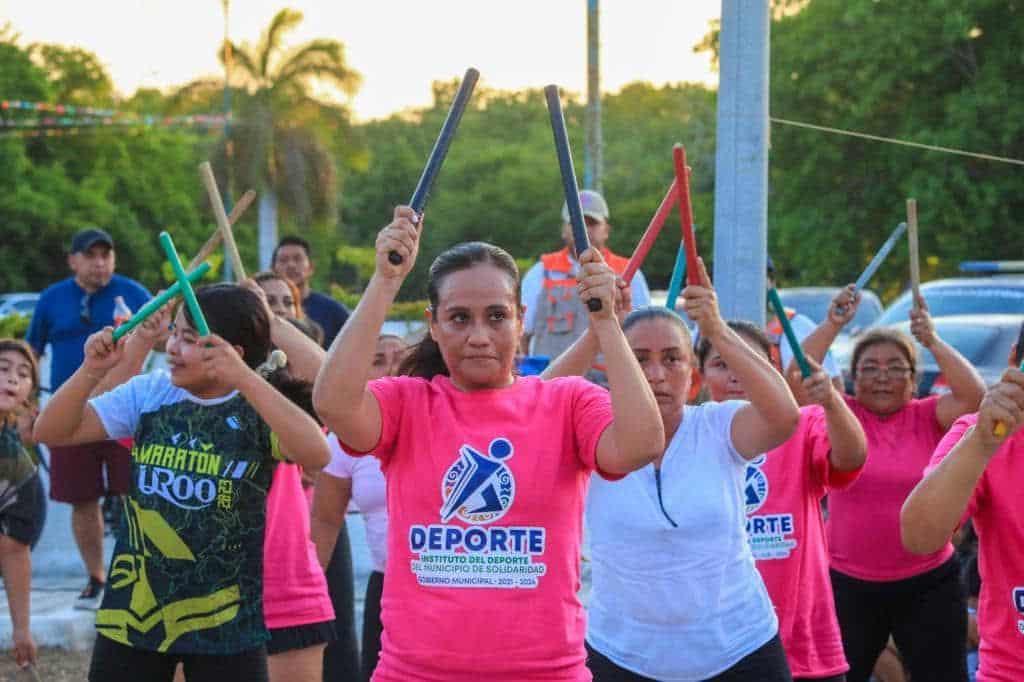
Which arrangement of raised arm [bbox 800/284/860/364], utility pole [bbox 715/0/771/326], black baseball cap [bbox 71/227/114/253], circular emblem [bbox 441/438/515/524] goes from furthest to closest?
black baseball cap [bbox 71/227/114/253]
utility pole [bbox 715/0/771/326]
raised arm [bbox 800/284/860/364]
circular emblem [bbox 441/438/515/524]

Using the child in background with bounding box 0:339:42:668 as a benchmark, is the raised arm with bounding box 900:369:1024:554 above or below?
above

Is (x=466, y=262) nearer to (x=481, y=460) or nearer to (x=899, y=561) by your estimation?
(x=481, y=460)

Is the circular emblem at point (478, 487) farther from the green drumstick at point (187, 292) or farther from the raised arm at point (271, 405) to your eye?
the green drumstick at point (187, 292)

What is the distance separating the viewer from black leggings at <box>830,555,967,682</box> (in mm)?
5871

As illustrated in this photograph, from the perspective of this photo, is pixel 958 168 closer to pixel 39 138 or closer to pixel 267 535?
pixel 267 535

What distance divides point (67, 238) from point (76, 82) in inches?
253

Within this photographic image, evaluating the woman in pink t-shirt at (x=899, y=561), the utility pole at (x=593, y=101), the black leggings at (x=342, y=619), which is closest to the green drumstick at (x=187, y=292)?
the black leggings at (x=342, y=619)

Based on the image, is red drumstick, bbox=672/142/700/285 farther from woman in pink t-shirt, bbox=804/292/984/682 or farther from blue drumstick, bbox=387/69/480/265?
woman in pink t-shirt, bbox=804/292/984/682

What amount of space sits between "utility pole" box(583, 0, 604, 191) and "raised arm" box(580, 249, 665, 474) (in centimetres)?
1552

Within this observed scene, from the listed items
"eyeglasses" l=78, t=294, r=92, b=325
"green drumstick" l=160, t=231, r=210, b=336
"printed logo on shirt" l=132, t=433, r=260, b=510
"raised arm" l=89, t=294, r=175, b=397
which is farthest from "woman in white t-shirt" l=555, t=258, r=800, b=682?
"eyeglasses" l=78, t=294, r=92, b=325

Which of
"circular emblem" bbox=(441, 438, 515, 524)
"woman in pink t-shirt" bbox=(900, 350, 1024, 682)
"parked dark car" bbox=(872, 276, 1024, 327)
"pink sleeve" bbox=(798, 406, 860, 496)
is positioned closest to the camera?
"circular emblem" bbox=(441, 438, 515, 524)

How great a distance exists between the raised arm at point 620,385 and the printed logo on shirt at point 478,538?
259 millimetres

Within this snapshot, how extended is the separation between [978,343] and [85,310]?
6.72m

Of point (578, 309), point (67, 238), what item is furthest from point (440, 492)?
point (67, 238)
